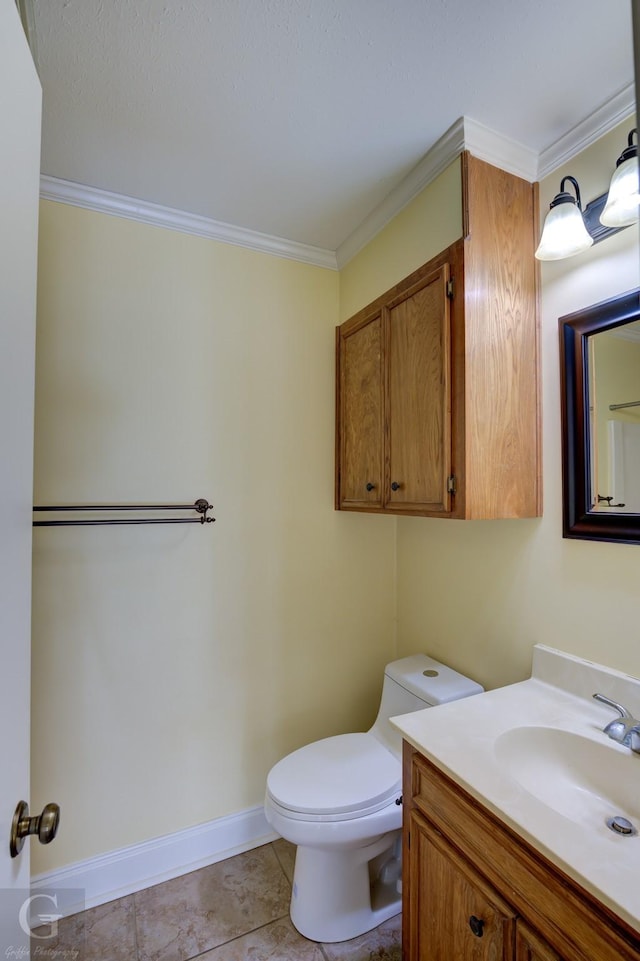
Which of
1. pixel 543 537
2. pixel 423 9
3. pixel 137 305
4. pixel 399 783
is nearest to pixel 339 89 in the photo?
pixel 423 9

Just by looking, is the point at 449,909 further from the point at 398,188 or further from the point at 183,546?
the point at 398,188

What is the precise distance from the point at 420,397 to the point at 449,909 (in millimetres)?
1299

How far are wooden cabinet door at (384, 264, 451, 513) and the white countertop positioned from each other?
1.88 ft

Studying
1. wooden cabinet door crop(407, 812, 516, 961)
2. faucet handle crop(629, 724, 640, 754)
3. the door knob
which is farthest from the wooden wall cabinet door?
the door knob

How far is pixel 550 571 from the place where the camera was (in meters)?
1.32

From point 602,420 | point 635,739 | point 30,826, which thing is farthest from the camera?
point 602,420

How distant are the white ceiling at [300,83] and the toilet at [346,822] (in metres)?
1.82

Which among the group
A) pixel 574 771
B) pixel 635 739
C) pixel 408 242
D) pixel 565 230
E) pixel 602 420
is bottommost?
pixel 574 771

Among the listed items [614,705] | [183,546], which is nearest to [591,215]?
[614,705]

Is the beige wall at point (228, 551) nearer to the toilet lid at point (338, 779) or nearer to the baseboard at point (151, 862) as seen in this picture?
the baseboard at point (151, 862)

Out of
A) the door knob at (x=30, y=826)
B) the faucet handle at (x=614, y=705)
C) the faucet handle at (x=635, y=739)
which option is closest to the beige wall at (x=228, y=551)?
the faucet handle at (x=614, y=705)

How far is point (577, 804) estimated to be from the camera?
0.98m

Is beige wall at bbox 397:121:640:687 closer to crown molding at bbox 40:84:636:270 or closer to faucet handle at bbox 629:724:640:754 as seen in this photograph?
crown molding at bbox 40:84:636:270

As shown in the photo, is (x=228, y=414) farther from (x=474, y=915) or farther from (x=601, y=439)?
(x=474, y=915)
